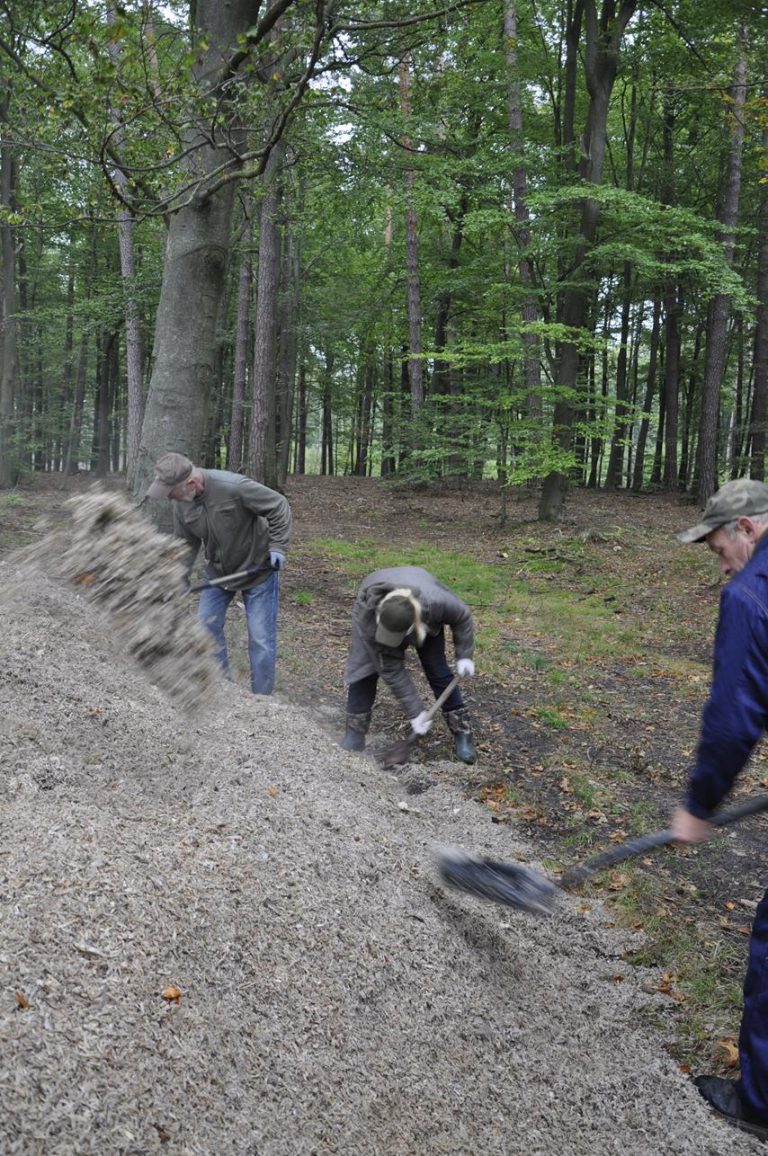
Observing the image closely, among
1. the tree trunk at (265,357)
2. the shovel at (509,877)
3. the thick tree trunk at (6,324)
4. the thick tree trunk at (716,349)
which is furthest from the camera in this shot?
the thick tree trunk at (6,324)

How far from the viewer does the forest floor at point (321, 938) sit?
5.67 feet

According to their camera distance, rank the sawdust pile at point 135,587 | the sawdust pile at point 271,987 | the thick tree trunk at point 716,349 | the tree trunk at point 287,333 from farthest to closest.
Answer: the tree trunk at point 287,333, the thick tree trunk at point 716,349, the sawdust pile at point 135,587, the sawdust pile at point 271,987

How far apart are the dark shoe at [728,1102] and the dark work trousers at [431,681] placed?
2.63 meters

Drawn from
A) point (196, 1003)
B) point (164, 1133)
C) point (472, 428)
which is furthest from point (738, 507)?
point (472, 428)

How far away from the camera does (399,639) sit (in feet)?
14.0

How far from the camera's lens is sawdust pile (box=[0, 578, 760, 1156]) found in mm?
1669

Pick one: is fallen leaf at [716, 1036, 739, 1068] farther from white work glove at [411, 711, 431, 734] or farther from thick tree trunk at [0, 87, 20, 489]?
thick tree trunk at [0, 87, 20, 489]

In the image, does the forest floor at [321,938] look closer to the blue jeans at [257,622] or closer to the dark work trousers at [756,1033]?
the dark work trousers at [756,1033]

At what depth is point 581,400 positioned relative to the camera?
12031 mm

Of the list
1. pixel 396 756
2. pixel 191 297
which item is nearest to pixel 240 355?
pixel 191 297

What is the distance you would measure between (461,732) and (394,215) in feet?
45.4

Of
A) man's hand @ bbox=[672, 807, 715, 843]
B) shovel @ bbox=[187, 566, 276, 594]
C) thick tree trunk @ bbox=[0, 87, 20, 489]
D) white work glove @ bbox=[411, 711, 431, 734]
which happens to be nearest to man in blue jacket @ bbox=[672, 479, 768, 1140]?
man's hand @ bbox=[672, 807, 715, 843]

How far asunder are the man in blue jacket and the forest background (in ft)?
11.8

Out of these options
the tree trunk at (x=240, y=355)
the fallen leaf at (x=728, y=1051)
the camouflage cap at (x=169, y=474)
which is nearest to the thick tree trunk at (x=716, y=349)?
the tree trunk at (x=240, y=355)
